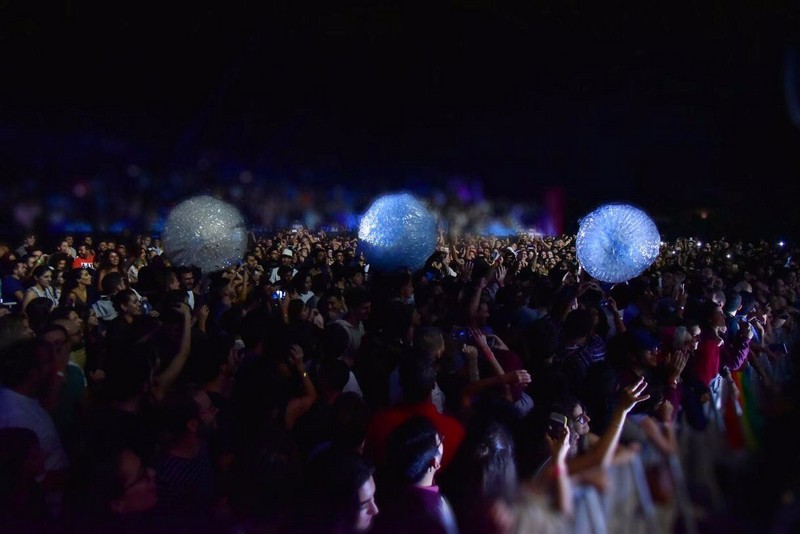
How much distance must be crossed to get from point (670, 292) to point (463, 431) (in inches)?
210

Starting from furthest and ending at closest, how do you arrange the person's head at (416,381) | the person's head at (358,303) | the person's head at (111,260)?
the person's head at (111,260) < the person's head at (358,303) < the person's head at (416,381)

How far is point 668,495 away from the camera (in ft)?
4.00

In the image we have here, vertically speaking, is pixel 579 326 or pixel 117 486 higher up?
pixel 579 326

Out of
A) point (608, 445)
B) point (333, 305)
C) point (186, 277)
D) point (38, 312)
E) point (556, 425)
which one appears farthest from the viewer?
point (186, 277)

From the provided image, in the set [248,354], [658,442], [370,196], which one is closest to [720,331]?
[248,354]

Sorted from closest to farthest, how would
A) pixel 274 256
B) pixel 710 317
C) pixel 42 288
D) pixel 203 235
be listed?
pixel 710 317 → pixel 203 235 → pixel 42 288 → pixel 274 256

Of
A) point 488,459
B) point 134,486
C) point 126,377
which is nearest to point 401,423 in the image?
point 488,459

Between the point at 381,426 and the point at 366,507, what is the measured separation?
2.45 feet

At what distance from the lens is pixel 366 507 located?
6.44 ft

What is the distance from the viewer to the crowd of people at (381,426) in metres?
1.32

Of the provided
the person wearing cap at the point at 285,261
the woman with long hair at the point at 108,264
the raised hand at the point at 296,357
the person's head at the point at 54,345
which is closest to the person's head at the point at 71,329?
the person's head at the point at 54,345

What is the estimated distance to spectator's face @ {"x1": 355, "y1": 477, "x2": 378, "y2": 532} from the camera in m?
1.88

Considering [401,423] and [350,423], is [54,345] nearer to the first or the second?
[350,423]

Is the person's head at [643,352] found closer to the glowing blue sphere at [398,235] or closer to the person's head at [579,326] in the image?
the person's head at [579,326]
